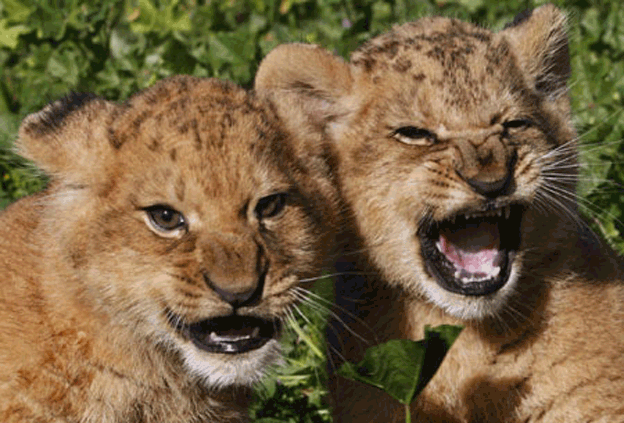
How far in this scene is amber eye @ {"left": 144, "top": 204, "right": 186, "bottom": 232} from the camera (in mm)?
4293

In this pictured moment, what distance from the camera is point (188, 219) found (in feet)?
14.0

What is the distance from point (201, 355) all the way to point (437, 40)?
1.55 metres

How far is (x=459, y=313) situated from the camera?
15.8ft

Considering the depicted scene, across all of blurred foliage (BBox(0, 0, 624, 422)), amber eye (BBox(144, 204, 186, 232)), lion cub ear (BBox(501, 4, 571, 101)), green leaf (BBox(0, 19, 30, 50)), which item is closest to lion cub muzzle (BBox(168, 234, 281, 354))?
amber eye (BBox(144, 204, 186, 232))

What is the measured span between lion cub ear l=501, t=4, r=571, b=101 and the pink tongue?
0.72 m

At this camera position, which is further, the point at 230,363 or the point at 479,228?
the point at 479,228

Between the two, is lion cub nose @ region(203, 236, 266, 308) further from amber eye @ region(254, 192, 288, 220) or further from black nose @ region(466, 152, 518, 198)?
black nose @ region(466, 152, 518, 198)

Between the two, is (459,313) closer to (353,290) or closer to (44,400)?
(353,290)

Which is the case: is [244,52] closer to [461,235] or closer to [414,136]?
[414,136]

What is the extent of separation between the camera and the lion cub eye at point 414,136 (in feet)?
15.9

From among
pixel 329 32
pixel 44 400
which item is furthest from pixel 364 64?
pixel 329 32

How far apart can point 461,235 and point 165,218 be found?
3.96 ft

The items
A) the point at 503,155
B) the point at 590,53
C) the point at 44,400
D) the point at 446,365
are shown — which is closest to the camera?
the point at 44,400

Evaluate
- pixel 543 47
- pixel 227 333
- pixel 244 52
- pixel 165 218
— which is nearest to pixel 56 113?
pixel 165 218
